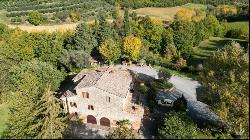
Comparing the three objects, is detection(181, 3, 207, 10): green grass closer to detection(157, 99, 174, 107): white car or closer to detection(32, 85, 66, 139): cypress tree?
detection(157, 99, 174, 107): white car

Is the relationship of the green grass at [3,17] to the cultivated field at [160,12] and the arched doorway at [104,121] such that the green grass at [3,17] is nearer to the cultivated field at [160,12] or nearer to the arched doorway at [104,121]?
the cultivated field at [160,12]

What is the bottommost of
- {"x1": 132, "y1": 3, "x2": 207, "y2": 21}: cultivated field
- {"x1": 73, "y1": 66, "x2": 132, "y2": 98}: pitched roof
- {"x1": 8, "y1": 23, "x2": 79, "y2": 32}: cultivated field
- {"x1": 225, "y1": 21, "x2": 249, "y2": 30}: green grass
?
{"x1": 73, "y1": 66, "x2": 132, "y2": 98}: pitched roof

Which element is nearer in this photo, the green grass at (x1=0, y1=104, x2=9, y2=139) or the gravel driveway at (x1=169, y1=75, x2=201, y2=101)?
the green grass at (x1=0, y1=104, x2=9, y2=139)

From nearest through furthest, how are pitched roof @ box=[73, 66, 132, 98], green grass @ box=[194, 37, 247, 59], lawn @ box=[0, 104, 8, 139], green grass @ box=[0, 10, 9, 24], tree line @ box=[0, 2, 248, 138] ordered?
tree line @ box=[0, 2, 248, 138] < pitched roof @ box=[73, 66, 132, 98] < lawn @ box=[0, 104, 8, 139] < green grass @ box=[194, 37, 247, 59] < green grass @ box=[0, 10, 9, 24]

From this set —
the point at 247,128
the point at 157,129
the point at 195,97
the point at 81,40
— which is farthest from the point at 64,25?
the point at 247,128

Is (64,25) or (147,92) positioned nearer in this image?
(147,92)

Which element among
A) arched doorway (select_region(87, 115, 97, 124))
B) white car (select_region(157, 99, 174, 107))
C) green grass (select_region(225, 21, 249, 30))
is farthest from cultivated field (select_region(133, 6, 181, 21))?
arched doorway (select_region(87, 115, 97, 124))

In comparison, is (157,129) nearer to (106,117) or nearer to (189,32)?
(106,117)

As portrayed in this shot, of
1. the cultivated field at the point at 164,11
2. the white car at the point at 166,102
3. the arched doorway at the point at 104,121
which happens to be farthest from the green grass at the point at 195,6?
the arched doorway at the point at 104,121
